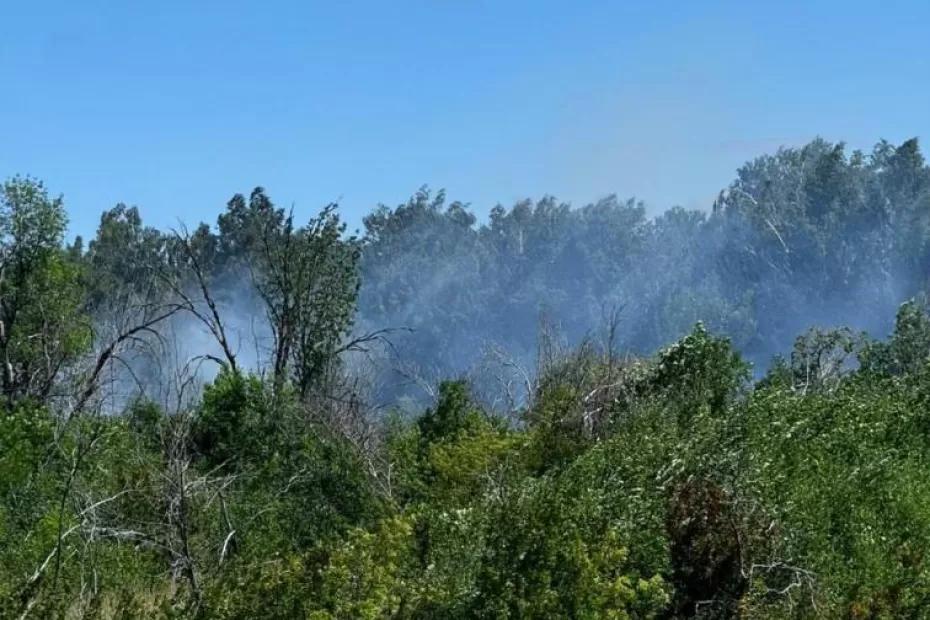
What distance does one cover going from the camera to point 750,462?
12.9 meters

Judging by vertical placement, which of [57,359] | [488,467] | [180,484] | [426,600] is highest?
[57,359]

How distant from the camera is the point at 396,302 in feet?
289

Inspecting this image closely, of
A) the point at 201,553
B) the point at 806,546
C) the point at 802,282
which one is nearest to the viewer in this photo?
the point at 806,546

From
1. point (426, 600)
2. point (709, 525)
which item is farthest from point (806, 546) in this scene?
point (426, 600)

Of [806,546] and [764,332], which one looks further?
[764,332]

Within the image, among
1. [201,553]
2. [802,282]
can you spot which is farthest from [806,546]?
[802,282]

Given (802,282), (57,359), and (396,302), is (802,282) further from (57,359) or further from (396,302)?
(57,359)

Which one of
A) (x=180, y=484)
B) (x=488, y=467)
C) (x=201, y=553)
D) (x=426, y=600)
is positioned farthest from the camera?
(x=488, y=467)

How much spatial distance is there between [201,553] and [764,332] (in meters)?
62.5

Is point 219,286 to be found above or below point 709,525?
above

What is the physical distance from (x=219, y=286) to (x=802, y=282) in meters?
34.5

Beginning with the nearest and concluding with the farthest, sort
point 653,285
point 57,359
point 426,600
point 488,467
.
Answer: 1. point 426,600
2. point 488,467
3. point 57,359
4. point 653,285

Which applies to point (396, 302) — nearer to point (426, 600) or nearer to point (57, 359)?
point (57, 359)

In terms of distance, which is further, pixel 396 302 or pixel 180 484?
pixel 396 302
